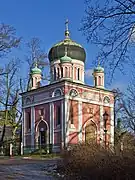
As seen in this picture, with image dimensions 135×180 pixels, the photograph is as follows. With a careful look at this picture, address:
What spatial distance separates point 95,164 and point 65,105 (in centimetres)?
2740

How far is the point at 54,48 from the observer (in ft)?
157

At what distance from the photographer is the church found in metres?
41.7

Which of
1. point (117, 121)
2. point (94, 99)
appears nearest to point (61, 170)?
point (94, 99)

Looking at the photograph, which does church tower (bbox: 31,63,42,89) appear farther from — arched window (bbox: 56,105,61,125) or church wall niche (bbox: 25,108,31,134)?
arched window (bbox: 56,105,61,125)

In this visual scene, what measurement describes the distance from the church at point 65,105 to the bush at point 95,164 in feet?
74.1

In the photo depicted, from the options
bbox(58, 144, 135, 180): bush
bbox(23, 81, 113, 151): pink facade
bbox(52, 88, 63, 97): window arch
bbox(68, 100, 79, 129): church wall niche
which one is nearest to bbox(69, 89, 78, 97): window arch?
bbox(23, 81, 113, 151): pink facade

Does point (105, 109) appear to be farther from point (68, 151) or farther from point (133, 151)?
point (133, 151)

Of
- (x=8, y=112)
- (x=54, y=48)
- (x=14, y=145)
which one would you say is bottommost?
(x=14, y=145)

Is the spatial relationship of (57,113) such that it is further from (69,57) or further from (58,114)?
(69,57)

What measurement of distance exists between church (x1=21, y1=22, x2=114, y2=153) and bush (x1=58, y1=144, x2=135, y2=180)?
22.6 metres

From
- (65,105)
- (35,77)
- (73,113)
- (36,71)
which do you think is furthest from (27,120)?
(65,105)

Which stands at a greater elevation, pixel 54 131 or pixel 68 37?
pixel 68 37

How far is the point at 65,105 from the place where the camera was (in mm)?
41250

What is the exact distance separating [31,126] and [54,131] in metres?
4.56
